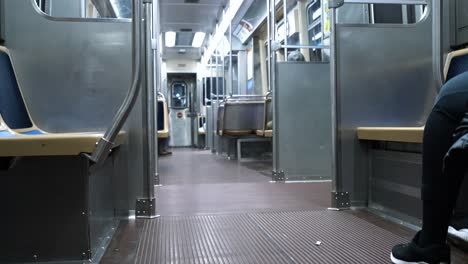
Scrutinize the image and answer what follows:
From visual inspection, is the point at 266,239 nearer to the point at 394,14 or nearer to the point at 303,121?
the point at 394,14

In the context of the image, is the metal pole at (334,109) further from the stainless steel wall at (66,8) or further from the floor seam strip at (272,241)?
the stainless steel wall at (66,8)

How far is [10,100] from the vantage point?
7.34 feet

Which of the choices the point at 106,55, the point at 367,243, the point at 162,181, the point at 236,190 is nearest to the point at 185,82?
the point at 162,181

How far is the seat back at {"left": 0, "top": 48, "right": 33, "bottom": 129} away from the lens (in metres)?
2.14

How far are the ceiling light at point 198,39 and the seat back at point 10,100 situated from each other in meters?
9.17

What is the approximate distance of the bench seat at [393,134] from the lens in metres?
2.02

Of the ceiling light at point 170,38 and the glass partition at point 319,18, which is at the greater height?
the ceiling light at point 170,38

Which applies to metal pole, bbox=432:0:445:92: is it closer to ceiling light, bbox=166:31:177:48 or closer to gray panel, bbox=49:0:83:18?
gray panel, bbox=49:0:83:18

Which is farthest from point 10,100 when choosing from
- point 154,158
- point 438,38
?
point 438,38

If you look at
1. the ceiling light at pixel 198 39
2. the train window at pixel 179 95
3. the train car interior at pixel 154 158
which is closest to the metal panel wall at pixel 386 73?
the train car interior at pixel 154 158

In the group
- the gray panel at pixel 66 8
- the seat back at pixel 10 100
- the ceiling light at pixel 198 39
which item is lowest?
the seat back at pixel 10 100

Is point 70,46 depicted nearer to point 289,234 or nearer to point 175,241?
point 175,241

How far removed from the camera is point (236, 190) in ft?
11.8

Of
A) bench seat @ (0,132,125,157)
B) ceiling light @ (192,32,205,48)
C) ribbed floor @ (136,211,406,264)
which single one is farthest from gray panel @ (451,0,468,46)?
ceiling light @ (192,32,205,48)
